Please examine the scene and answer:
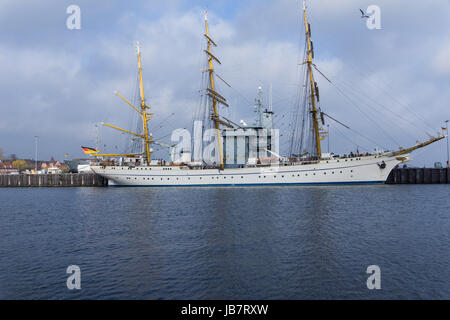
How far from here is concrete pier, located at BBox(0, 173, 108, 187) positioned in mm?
66688

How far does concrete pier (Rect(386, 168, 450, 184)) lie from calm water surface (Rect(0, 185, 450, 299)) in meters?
38.5

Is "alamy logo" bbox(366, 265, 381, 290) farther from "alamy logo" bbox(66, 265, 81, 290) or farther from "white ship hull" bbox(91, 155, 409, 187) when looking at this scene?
"white ship hull" bbox(91, 155, 409, 187)

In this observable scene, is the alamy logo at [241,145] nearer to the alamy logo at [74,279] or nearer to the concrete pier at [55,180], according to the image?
the concrete pier at [55,180]

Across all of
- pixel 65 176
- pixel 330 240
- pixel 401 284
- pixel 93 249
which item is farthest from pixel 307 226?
pixel 65 176

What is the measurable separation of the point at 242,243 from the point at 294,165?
36514 millimetres

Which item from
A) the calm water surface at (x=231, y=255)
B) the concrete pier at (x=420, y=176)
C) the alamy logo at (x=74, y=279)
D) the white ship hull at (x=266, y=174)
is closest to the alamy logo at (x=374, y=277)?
the calm water surface at (x=231, y=255)

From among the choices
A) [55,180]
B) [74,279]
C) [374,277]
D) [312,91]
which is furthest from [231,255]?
[55,180]

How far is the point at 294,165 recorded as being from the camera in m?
49.7

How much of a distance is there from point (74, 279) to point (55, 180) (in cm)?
6740

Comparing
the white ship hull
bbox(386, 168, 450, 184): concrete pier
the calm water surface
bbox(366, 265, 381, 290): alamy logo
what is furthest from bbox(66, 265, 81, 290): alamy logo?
bbox(386, 168, 450, 184): concrete pier

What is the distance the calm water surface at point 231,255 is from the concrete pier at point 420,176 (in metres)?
38.5

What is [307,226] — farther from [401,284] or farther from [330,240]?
[401,284]

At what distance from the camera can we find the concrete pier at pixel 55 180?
219ft

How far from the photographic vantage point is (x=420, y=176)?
5844 cm
